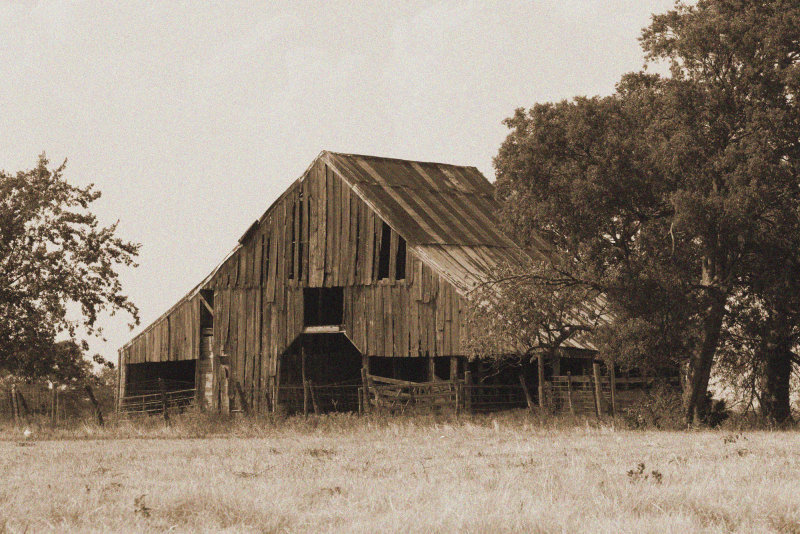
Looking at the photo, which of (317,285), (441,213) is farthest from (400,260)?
(441,213)

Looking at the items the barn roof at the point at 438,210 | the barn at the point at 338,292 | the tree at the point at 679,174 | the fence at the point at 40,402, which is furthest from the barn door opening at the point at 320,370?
the tree at the point at 679,174

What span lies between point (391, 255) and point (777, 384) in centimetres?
1156

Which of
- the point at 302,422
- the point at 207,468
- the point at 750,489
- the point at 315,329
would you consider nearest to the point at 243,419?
the point at 302,422

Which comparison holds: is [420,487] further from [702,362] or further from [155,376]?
[155,376]

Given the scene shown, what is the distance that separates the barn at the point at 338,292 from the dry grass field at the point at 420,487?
39.4 feet

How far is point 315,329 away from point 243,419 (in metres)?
5.66

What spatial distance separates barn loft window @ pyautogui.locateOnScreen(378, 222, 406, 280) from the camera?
33844mm

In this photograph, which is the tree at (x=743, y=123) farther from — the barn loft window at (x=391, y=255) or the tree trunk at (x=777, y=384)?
the barn loft window at (x=391, y=255)

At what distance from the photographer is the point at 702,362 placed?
26.2 metres

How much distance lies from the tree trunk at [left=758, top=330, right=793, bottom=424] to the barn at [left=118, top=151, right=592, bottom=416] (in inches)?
186

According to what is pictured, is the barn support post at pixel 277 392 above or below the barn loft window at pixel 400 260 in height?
below

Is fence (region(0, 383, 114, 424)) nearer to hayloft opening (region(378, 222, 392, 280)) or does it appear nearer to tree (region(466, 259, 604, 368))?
hayloft opening (region(378, 222, 392, 280))

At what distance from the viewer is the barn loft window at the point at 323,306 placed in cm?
3772

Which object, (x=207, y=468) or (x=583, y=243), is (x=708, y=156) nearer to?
(x=583, y=243)
